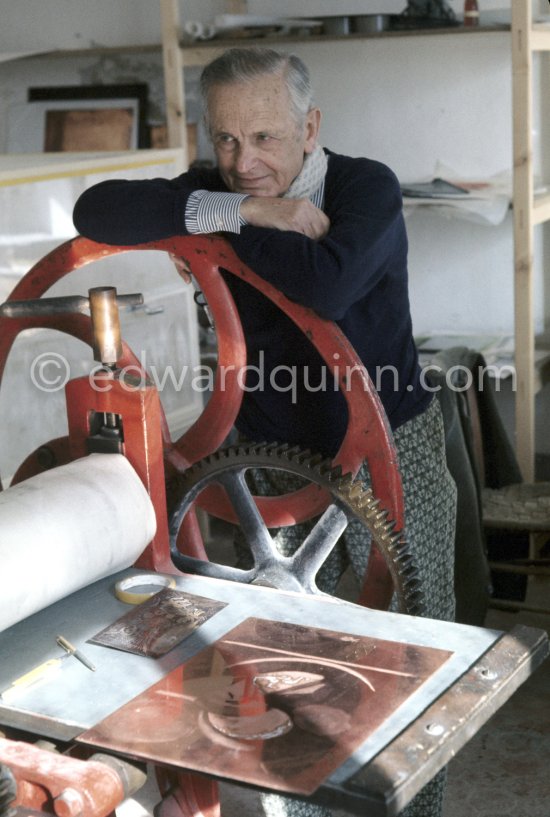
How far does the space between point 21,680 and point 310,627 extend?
1.01ft

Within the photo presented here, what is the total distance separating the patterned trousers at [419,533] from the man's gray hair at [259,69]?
51 cm

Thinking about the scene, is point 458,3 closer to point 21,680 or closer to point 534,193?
point 534,193

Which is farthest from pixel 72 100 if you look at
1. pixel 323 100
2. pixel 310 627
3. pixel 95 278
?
pixel 310 627

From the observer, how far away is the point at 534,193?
2.91 m

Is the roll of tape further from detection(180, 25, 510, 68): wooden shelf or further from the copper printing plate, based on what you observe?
detection(180, 25, 510, 68): wooden shelf

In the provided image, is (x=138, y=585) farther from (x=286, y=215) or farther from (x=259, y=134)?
(x=259, y=134)

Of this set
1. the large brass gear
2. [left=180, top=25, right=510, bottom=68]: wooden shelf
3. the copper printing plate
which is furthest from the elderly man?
[left=180, top=25, right=510, bottom=68]: wooden shelf

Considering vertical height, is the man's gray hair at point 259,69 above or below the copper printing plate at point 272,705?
above

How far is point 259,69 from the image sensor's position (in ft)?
5.23

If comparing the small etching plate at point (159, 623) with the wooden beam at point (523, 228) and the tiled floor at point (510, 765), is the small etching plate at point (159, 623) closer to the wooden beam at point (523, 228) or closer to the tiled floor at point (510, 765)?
the tiled floor at point (510, 765)

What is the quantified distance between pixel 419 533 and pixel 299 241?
0.51 metres

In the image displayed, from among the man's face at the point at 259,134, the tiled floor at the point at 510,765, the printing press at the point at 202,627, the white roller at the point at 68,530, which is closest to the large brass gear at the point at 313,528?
the printing press at the point at 202,627

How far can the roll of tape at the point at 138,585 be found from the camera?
4.34 feet

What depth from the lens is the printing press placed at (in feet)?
3.29
